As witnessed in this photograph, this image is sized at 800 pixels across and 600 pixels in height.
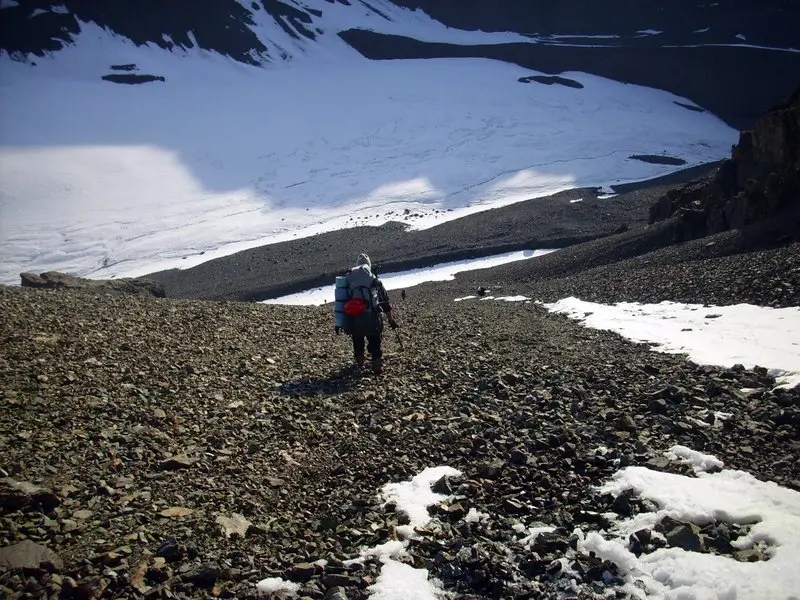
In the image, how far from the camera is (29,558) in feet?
15.1

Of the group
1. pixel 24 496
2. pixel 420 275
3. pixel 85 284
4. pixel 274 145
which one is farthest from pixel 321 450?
pixel 274 145

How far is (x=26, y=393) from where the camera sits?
768 centimetres

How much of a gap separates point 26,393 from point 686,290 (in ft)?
50.3

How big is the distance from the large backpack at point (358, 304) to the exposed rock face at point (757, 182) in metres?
18.3

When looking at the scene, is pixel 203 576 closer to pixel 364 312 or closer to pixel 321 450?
pixel 321 450

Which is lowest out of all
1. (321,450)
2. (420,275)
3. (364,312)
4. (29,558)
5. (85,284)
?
(321,450)

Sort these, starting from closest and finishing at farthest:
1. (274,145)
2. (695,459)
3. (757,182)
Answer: (695,459), (757,182), (274,145)

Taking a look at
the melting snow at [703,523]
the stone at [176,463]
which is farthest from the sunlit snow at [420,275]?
the melting snow at [703,523]

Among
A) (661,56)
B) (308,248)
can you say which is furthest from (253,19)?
(308,248)

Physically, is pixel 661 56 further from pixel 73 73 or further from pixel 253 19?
pixel 73 73

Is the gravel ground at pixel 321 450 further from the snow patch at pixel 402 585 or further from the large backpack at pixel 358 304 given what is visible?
the large backpack at pixel 358 304

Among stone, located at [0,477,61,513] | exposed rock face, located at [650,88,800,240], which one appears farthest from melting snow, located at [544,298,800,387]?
exposed rock face, located at [650,88,800,240]

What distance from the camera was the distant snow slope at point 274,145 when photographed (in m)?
55.8

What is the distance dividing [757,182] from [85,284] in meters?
28.0
